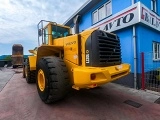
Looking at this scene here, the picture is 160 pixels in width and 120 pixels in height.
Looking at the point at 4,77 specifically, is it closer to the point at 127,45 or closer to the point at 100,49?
the point at 127,45

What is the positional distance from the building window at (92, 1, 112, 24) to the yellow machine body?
432 centimetres

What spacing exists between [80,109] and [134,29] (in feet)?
14.3

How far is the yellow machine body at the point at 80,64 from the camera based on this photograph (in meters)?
3.49

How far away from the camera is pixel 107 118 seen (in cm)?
345

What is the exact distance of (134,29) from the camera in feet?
20.9

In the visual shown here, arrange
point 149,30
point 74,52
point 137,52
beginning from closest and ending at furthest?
point 74,52, point 137,52, point 149,30

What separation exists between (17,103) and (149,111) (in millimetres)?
3908

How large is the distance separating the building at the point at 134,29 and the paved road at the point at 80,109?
2.00 meters

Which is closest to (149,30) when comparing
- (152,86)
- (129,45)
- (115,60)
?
(129,45)

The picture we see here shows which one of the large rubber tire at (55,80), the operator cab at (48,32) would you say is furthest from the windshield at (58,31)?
the large rubber tire at (55,80)

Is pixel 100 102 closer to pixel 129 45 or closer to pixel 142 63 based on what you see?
pixel 142 63

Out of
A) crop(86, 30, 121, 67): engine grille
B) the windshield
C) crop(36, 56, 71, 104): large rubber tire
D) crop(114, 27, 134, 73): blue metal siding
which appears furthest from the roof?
crop(36, 56, 71, 104): large rubber tire

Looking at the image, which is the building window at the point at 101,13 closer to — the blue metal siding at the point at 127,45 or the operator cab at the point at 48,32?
the blue metal siding at the point at 127,45

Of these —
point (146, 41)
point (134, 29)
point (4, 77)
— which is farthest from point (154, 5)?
point (4, 77)
